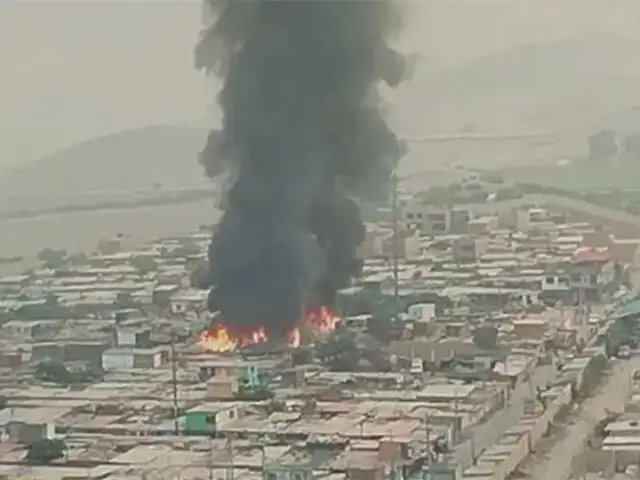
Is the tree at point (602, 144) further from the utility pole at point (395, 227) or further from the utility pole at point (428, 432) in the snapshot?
the utility pole at point (428, 432)

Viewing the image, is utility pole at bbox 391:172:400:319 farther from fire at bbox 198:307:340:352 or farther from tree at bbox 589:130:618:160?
tree at bbox 589:130:618:160

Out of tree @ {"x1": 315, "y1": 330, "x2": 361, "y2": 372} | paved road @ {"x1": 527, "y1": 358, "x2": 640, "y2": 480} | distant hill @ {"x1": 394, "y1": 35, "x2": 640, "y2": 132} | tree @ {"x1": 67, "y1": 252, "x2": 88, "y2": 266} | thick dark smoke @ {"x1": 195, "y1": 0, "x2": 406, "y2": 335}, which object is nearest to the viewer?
paved road @ {"x1": 527, "y1": 358, "x2": 640, "y2": 480}

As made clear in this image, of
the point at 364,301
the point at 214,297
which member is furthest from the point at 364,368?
the point at 214,297

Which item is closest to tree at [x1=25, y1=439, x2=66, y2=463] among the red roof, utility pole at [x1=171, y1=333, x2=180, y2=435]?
utility pole at [x1=171, y1=333, x2=180, y2=435]

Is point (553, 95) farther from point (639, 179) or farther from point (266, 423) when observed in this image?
point (266, 423)

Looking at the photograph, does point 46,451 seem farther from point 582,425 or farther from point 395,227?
point 582,425
